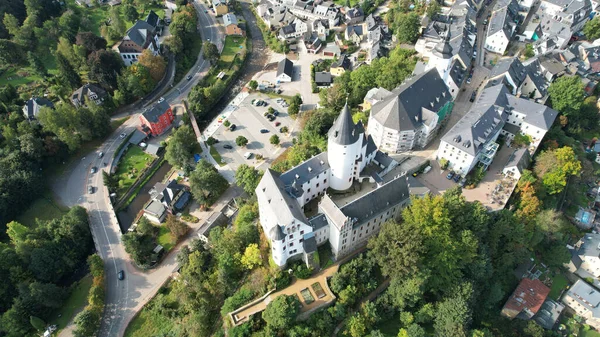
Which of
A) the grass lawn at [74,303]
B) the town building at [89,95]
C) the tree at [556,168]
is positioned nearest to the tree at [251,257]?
the grass lawn at [74,303]

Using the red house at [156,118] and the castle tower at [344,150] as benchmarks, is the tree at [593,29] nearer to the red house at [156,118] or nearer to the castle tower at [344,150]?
the castle tower at [344,150]

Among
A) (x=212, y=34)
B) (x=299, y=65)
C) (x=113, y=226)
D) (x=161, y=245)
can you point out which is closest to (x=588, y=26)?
(x=299, y=65)

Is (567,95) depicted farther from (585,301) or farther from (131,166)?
(131,166)

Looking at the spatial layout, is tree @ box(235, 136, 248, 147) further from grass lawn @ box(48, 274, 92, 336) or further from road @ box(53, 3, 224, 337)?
grass lawn @ box(48, 274, 92, 336)

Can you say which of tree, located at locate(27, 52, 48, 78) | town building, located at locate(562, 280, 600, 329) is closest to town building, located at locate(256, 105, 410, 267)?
town building, located at locate(562, 280, 600, 329)

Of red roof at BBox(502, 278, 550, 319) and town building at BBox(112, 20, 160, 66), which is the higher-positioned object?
town building at BBox(112, 20, 160, 66)

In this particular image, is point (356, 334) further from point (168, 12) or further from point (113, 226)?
point (168, 12)
